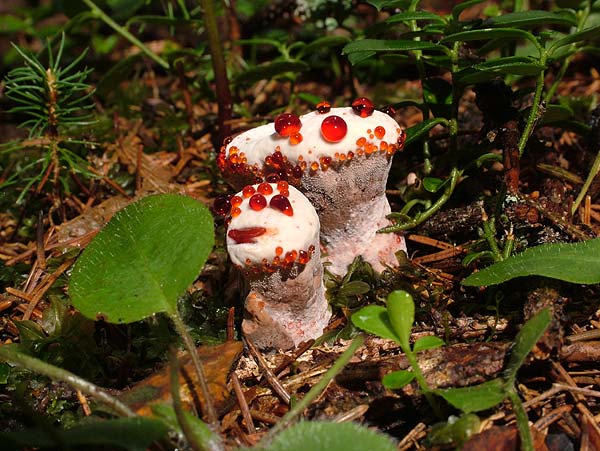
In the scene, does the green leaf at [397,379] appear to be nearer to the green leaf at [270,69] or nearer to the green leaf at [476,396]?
the green leaf at [476,396]

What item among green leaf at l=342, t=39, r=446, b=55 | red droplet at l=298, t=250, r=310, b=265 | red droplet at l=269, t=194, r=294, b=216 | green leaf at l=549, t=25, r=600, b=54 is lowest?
red droplet at l=298, t=250, r=310, b=265

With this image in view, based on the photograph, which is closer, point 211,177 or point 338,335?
point 338,335

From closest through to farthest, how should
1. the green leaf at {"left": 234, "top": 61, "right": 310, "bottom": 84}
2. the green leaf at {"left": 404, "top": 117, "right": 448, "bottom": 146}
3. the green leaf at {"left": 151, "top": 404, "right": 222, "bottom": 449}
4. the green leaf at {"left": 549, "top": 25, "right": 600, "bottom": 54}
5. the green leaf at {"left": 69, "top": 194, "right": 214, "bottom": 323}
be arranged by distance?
1. the green leaf at {"left": 151, "top": 404, "right": 222, "bottom": 449}
2. the green leaf at {"left": 69, "top": 194, "right": 214, "bottom": 323}
3. the green leaf at {"left": 549, "top": 25, "right": 600, "bottom": 54}
4. the green leaf at {"left": 404, "top": 117, "right": 448, "bottom": 146}
5. the green leaf at {"left": 234, "top": 61, "right": 310, "bottom": 84}

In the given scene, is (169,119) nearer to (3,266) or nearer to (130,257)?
(3,266)

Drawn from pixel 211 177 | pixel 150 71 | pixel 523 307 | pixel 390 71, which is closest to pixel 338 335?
pixel 523 307

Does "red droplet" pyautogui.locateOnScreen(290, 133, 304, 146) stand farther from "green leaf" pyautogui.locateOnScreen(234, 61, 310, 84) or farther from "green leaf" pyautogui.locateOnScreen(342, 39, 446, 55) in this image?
"green leaf" pyautogui.locateOnScreen(234, 61, 310, 84)

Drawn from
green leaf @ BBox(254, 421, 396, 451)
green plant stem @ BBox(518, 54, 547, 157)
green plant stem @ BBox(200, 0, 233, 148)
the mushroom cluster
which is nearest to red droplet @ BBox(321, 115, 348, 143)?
the mushroom cluster
